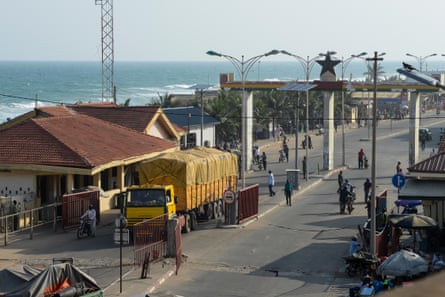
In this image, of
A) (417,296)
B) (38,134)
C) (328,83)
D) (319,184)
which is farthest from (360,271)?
(328,83)

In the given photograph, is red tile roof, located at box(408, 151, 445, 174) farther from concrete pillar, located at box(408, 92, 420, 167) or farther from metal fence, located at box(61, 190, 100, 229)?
concrete pillar, located at box(408, 92, 420, 167)

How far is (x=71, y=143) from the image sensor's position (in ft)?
111

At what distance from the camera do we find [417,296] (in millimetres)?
1278

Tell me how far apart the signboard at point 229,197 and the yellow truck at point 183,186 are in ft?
3.35

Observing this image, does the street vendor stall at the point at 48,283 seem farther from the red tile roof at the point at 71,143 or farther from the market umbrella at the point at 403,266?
the red tile roof at the point at 71,143

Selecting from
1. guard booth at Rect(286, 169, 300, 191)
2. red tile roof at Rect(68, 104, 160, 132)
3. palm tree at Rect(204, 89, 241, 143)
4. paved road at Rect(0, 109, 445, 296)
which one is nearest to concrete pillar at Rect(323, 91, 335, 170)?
guard booth at Rect(286, 169, 300, 191)

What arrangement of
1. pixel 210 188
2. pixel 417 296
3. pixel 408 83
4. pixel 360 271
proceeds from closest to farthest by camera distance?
1. pixel 417 296
2. pixel 360 271
3. pixel 210 188
4. pixel 408 83

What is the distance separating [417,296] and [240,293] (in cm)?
1945

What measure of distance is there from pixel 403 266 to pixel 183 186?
11580mm

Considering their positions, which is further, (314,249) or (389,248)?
(314,249)

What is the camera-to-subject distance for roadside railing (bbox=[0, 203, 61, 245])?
2872 cm

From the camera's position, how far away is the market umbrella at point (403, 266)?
19266 millimetres

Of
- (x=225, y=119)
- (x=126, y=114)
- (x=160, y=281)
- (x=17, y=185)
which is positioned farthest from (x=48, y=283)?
(x=225, y=119)

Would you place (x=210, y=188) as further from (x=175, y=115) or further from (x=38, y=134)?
(x=175, y=115)
